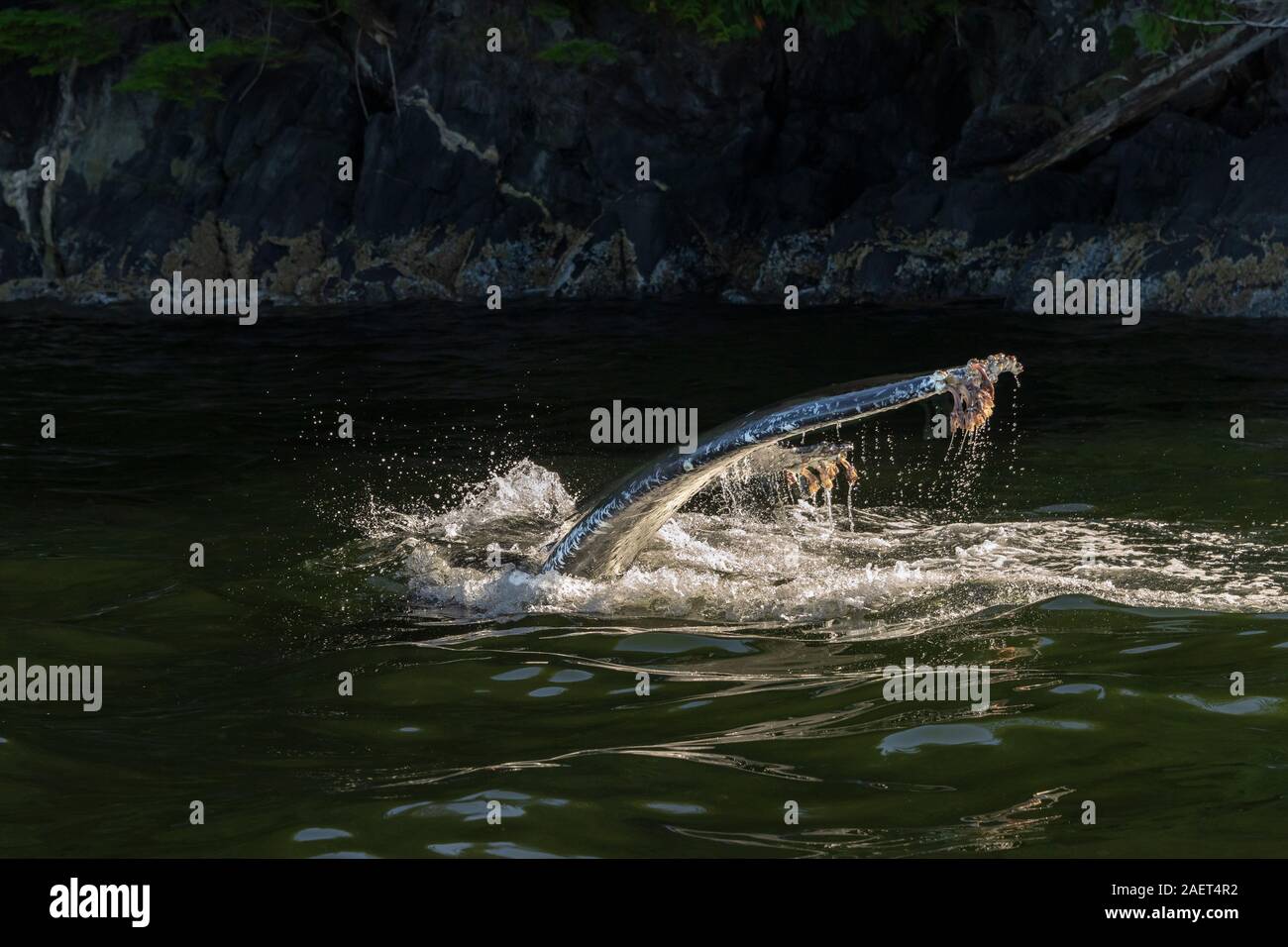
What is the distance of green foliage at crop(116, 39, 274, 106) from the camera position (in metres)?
20.5

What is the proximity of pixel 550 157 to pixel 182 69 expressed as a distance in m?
4.99

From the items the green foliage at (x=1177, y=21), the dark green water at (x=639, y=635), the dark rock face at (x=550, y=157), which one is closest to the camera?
the dark green water at (x=639, y=635)

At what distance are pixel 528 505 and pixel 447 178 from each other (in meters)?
13.2

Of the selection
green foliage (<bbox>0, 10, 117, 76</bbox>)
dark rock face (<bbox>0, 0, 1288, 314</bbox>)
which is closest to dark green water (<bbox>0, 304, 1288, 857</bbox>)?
dark rock face (<bbox>0, 0, 1288, 314</bbox>)

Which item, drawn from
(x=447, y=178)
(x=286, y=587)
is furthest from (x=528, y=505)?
(x=447, y=178)

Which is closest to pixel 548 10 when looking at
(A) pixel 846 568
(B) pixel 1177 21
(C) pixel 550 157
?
(C) pixel 550 157

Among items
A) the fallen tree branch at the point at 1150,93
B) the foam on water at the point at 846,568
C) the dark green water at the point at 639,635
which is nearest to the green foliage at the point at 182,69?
the dark green water at the point at 639,635

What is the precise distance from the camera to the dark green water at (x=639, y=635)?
4031mm

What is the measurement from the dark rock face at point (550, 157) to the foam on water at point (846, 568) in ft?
37.1

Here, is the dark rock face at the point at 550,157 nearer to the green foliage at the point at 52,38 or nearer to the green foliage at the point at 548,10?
the green foliage at the point at 548,10
